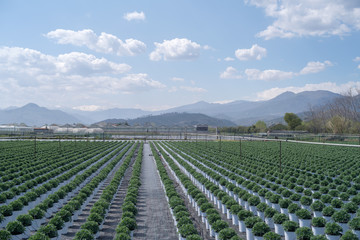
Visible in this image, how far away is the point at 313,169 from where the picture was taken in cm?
2378

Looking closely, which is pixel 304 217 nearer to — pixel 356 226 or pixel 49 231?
pixel 356 226

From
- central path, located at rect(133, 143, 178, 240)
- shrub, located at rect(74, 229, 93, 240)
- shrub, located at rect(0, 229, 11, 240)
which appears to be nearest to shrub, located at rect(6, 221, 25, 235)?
shrub, located at rect(0, 229, 11, 240)

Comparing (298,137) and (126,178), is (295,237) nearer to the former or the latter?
(126,178)

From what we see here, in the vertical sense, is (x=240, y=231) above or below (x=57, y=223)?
below

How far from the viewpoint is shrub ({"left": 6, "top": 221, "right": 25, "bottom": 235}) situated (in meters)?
9.75

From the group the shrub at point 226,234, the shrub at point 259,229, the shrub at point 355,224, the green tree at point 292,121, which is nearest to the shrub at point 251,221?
the shrub at point 259,229

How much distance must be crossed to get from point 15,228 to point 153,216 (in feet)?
19.1

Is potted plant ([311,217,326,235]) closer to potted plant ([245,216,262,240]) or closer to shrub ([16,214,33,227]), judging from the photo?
potted plant ([245,216,262,240])

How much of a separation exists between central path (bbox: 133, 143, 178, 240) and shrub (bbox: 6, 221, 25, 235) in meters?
3.83

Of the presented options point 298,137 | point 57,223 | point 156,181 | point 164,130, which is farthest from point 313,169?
point 164,130

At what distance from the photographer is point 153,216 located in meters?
13.9

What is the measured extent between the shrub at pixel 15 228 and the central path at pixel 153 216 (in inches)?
151

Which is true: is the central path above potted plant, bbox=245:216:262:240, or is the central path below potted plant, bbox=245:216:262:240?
below

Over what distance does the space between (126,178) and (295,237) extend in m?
16.0
